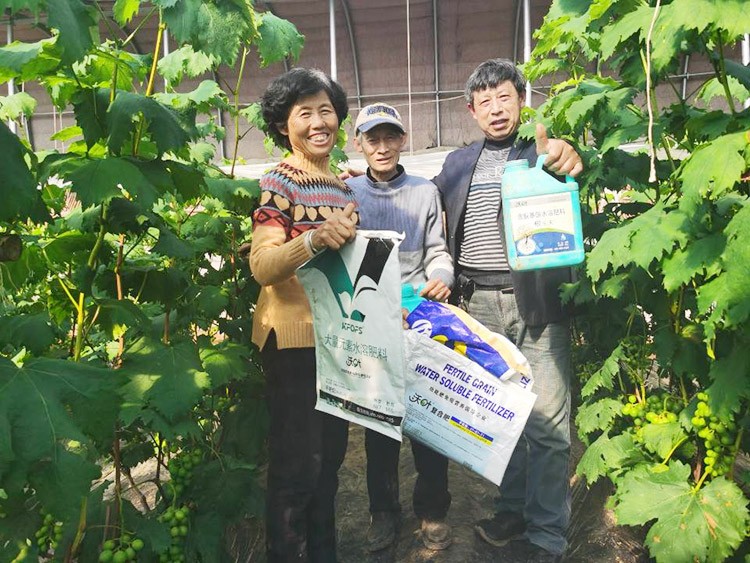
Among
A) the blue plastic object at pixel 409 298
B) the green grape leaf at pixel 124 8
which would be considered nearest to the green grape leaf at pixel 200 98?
the green grape leaf at pixel 124 8

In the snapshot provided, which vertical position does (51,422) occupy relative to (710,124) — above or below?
below

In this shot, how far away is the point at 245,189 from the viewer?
2.41m

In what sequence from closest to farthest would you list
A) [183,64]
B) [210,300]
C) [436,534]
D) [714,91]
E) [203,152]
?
[714,91] < [210,300] < [436,534] < [183,64] < [203,152]

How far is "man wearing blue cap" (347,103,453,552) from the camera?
2.55 metres

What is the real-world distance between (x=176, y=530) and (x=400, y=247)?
138 centimetres

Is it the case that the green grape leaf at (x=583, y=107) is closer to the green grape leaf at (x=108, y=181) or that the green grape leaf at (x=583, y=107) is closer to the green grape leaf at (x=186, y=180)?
the green grape leaf at (x=186, y=180)

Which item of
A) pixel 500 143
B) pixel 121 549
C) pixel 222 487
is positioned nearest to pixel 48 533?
pixel 121 549

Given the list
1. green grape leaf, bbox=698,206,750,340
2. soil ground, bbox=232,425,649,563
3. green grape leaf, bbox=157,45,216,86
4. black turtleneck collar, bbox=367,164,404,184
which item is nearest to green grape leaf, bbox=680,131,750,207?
green grape leaf, bbox=698,206,750,340

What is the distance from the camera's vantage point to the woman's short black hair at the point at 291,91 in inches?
87.7

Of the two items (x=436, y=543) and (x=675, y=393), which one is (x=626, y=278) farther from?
(x=436, y=543)

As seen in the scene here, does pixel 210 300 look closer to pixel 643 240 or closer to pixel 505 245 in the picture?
pixel 505 245

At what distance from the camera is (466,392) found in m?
2.06

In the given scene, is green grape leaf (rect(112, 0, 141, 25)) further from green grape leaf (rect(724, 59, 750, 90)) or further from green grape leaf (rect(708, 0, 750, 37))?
green grape leaf (rect(724, 59, 750, 90))

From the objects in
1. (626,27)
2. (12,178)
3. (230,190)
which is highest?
(626,27)
